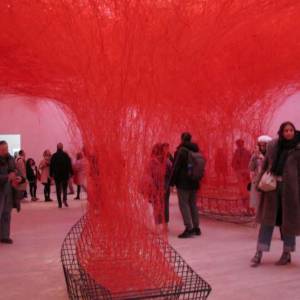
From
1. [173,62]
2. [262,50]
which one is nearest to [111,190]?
[173,62]

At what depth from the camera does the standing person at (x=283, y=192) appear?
17.1 feet

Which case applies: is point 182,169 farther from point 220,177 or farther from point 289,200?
point 289,200

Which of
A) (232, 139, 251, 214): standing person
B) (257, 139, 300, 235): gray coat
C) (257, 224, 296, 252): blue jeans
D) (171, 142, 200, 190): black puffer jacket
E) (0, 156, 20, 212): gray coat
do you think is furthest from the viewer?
(232, 139, 251, 214): standing person

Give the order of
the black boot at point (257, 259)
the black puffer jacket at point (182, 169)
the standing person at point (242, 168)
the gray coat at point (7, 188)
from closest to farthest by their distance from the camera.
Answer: the black boot at point (257, 259), the gray coat at point (7, 188), the black puffer jacket at point (182, 169), the standing person at point (242, 168)

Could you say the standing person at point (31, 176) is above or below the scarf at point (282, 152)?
below

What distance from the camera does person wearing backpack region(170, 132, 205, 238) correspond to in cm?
711

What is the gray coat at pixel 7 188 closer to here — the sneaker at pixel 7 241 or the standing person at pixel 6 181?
the standing person at pixel 6 181

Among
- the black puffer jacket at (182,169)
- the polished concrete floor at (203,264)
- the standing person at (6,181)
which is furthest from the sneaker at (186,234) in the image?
the standing person at (6,181)

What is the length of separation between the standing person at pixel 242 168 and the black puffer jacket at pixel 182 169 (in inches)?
58.9

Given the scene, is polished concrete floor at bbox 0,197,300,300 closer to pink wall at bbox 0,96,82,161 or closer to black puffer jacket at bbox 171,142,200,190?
black puffer jacket at bbox 171,142,200,190

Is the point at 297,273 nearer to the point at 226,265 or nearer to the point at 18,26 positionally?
the point at 226,265

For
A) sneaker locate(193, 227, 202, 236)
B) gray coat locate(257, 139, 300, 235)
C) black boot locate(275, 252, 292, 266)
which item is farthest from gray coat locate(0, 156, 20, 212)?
black boot locate(275, 252, 292, 266)

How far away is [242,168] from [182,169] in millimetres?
1812

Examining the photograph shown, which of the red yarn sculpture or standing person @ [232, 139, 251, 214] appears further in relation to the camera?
standing person @ [232, 139, 251, 214]
